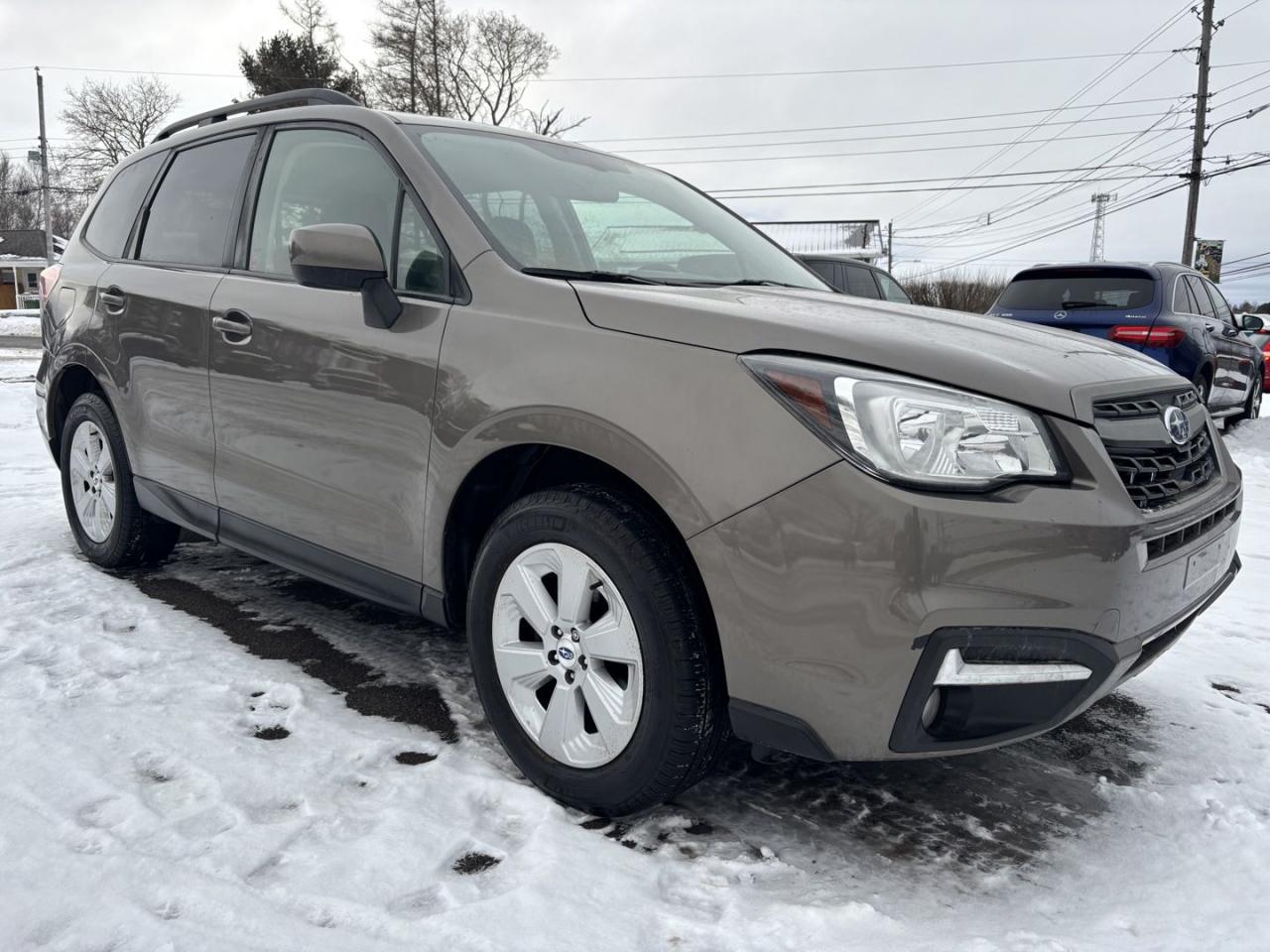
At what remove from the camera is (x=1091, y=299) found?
321 inches

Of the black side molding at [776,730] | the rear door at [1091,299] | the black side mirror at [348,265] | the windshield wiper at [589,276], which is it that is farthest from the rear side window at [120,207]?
the rear door at [1091,299]

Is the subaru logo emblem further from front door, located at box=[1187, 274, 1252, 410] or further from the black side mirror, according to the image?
front door, located at box=[1187, 274, 1252, 410]

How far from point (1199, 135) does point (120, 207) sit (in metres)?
29.8

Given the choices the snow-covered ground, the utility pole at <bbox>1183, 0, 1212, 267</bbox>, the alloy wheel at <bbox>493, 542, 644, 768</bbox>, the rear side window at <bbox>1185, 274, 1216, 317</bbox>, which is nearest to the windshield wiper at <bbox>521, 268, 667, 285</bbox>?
the alloy wheel at <bbox>493, 542, 644, 768</bbox>

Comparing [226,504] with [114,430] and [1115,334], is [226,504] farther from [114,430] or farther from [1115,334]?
[1115,334]

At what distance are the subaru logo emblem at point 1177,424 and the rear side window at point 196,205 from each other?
298 centimetres

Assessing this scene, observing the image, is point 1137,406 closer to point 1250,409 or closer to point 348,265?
point 348,265

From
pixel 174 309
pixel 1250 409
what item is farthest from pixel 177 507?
Result: pixel 1250 409

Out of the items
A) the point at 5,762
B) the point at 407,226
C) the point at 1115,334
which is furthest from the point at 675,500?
the point at 1115,334

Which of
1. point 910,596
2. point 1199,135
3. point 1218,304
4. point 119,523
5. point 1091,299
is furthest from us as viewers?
point 1199,135

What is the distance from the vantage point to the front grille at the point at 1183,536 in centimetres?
201

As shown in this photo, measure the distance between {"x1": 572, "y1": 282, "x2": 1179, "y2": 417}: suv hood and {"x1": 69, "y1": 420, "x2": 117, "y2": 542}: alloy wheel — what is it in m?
2.68

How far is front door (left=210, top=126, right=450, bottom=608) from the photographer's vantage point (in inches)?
104

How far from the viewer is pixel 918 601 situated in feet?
5.97
